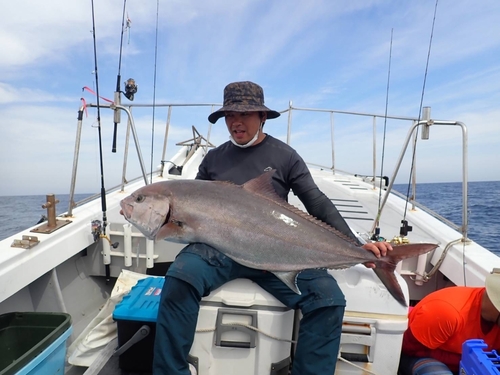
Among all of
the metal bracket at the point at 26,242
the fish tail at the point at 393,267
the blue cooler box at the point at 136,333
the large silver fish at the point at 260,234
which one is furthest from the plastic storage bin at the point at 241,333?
the metal bracket at the point at 26,242

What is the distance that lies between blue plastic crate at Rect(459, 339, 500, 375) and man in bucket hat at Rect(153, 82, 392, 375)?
27.2 inches

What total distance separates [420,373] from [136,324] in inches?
80.1

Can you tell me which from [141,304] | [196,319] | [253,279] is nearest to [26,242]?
[141,304]

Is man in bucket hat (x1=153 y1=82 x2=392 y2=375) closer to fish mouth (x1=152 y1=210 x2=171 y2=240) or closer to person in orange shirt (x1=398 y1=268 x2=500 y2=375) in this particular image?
fish mouth (x1=152 y1=210 x2=171 y2=240)

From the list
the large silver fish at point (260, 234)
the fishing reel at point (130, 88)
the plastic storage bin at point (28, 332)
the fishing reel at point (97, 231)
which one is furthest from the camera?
the fishing reel at point (130, 88)

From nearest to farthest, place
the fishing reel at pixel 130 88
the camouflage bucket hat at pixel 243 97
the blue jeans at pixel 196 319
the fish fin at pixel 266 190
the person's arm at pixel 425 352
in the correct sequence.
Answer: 1. the blue jeans at pixel 196 319
2. the fish fin at pixel 266 190
3. the person's arm at pixel 425 352
4. the camouflage bucket hat at pixel 243 97
5. the fishing reel at pixel 130 88

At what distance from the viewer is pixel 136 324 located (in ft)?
7.70

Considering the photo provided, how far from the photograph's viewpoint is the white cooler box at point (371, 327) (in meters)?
2.12

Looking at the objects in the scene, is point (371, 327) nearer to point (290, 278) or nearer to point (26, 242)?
point (290, 278)

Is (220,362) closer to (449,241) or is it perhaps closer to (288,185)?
(288,185)

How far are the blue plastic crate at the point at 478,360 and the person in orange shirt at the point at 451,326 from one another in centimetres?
37

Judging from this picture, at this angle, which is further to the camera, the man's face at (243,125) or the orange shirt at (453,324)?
the man's face at (243,125)

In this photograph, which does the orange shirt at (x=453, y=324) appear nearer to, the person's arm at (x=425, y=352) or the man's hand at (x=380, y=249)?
the person's arm at (x=425, y=352)

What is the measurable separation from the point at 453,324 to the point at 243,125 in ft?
6.88
